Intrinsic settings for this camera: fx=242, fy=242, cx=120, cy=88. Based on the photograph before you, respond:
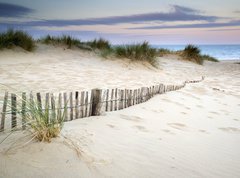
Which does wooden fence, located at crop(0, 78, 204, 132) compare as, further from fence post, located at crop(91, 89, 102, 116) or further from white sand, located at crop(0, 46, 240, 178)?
white sand, located at crop(0, 46, 240, 178)

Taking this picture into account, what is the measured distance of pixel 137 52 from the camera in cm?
1066

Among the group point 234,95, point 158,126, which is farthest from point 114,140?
point 234,95

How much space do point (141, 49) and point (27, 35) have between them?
5.23 meters

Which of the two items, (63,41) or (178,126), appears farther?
(63,41)

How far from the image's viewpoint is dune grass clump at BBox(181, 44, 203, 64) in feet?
52.5

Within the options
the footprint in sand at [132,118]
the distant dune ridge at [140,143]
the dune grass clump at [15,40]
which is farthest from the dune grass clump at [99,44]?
the footprint in sand at [132,118]

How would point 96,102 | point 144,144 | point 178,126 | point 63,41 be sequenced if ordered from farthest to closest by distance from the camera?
point 63,41 → point 178,126 → point 96,102 → point 144,144

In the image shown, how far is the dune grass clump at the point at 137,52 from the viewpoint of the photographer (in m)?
10.7

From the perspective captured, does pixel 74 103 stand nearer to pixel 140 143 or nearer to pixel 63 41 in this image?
pixel 140 143

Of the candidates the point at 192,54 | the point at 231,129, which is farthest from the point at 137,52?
the point at 231,129

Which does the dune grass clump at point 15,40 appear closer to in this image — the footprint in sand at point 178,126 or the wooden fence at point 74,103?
the wooden fence at point 74,103

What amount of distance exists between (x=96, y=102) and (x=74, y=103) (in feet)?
3.05

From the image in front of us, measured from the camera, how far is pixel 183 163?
2.49 metres

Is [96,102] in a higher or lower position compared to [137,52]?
lower
